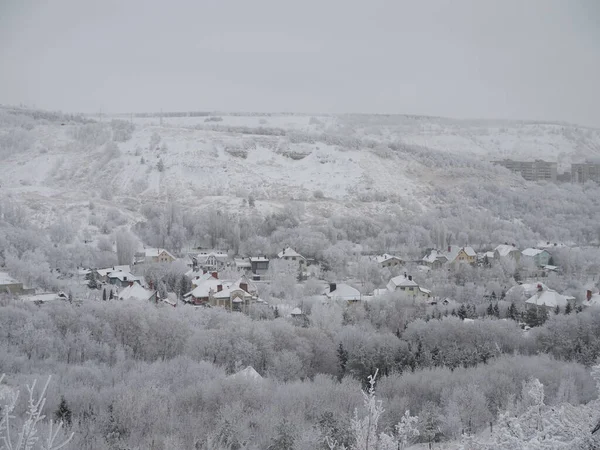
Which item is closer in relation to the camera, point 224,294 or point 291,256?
point 224,294

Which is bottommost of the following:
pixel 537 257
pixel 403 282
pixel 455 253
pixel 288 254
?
pixel 288 254

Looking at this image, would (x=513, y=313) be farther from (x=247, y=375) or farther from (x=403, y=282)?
(x=247, y=375)

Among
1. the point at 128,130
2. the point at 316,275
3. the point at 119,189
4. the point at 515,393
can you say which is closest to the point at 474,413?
the point at 515,393

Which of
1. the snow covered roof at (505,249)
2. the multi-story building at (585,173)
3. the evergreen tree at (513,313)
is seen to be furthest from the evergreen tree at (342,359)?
the multi-story building at (585,173)

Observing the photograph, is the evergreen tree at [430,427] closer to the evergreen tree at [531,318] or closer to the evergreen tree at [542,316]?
the evergreen tree at [531,318]

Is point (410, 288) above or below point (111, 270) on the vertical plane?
above

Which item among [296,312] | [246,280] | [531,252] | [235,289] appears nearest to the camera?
[296,312]

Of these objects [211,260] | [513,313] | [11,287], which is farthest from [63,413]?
[211,260]

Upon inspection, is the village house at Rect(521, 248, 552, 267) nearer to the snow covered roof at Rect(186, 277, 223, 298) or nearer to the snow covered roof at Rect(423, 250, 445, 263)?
the snow covered roof at Rect(423, 250, 445, 263)
